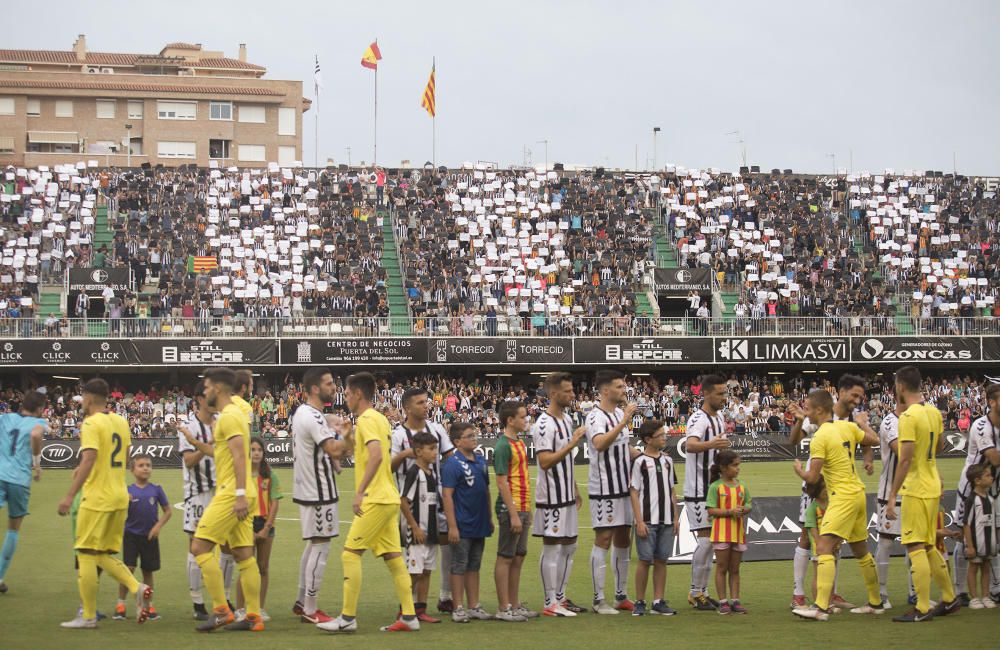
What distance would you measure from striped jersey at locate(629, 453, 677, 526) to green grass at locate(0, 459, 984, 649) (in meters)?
0.99

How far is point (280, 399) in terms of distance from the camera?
140 feet

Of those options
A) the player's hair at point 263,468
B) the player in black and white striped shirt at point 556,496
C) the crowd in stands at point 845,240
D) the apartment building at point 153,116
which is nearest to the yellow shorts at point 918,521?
the player in black and white striped shirt at point 556,496

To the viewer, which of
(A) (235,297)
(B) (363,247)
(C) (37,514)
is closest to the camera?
(C) (37,514)

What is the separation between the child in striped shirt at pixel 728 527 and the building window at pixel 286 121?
75.2 meters

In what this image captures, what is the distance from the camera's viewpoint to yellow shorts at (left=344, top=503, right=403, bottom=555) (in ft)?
36.5

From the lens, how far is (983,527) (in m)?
12.7

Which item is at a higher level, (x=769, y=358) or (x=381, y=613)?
(x=769, y=358)

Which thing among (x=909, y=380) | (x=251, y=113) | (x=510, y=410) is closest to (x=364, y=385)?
(x=510, y=410)

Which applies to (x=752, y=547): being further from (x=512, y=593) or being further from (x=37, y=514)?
(x=37, y=514)

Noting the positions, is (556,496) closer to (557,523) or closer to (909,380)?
(557,523)

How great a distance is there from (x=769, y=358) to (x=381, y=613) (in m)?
33.9

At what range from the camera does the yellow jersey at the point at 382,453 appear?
11.1m

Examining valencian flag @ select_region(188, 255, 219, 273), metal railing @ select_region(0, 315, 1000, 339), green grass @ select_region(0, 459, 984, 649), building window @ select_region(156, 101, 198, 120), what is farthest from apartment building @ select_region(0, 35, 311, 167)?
green grass @ select_region(0, 459, 984, 649)

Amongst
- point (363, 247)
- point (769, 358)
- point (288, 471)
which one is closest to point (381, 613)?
point (288, 471)
